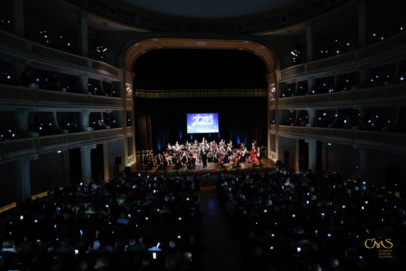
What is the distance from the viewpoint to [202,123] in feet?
104

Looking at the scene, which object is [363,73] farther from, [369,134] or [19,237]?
[19,237]

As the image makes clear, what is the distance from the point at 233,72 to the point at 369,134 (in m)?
17.5

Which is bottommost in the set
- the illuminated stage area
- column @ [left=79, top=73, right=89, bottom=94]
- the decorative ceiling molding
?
the illuminated stage area

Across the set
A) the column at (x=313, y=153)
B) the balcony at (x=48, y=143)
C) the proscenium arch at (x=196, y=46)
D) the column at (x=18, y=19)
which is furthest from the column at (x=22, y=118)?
the column at (x=313, y=153)

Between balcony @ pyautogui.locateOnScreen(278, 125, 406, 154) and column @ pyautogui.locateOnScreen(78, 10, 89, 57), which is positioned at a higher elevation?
column @ pyautogui.locateOnScreen(78, 10, 89, 57)

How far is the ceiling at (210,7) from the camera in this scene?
72.1 feet

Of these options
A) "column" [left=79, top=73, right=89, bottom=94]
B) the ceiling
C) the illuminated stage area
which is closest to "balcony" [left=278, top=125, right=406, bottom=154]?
the illuminated stage area

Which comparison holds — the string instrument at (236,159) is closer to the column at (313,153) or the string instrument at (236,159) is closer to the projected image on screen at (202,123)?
the column at (313,153)

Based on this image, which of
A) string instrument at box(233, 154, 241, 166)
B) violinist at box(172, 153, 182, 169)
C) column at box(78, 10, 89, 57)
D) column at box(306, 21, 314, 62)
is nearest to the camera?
column at box(78, 10, 89, 57)

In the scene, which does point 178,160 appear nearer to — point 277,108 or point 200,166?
point 200,166

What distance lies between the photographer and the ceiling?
72.1 feet

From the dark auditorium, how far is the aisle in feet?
0.25

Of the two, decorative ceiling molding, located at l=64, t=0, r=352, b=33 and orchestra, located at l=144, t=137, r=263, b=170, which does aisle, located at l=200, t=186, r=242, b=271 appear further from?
decorative ceiling molding, located at l=64, t=0, r=352, b=33

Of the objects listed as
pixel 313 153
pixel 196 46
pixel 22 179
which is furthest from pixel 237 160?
pixel 22 179
